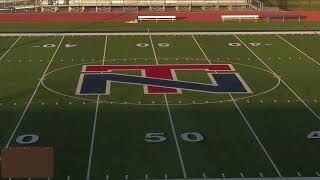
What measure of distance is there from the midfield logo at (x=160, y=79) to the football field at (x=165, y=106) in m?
0.03

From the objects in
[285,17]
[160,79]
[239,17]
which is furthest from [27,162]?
[285,17]

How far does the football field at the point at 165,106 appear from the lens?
12039 millimetres

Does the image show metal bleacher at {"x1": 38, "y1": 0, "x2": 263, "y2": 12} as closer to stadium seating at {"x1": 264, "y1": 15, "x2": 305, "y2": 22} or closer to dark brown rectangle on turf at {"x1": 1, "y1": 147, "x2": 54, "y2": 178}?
stadium seating at {"x1": 264, "y1": 15, "x2": 305, "y2": 22}

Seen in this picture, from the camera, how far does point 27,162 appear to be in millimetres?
7844

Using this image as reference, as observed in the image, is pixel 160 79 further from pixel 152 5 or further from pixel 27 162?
pixel 152 5

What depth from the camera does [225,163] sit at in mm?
11969

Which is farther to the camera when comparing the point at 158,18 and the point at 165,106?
the point at 158,18

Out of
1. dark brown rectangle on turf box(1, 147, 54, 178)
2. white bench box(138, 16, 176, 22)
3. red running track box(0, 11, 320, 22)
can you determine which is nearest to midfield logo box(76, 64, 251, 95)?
dark brown rectangle on turf box(1, 147, 54, 178)

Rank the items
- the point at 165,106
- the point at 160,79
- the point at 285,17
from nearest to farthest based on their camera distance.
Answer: the point at 165,106 → the point at 160,79 → the point at 285,17

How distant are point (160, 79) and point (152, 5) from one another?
22.6 metres

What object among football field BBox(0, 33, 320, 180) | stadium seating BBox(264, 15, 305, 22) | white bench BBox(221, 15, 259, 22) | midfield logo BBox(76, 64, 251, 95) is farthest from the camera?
stadium seating BBox(264, 15, 305, 22)

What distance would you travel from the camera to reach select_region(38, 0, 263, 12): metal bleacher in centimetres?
3988

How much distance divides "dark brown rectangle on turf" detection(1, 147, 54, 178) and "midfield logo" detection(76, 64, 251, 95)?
9155 mm

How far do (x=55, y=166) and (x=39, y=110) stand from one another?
157 inches
